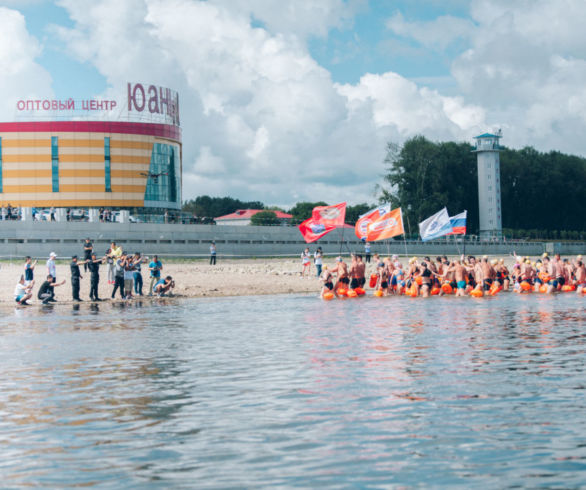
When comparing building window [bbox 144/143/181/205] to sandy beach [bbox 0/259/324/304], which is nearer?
sandy beach [bbox 0/259/324/304]

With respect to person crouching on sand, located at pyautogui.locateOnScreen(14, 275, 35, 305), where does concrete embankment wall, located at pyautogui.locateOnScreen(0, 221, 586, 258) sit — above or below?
above

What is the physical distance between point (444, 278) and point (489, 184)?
218 ft

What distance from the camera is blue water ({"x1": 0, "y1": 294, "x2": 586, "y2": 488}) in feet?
23.6

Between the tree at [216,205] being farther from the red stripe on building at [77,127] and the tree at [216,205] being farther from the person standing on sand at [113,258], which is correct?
the person standing on sand at [113,258]

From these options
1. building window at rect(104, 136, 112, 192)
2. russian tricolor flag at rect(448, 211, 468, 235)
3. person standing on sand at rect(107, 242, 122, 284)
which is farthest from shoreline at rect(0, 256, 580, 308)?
building window at rect(104, 136, 112, 192)

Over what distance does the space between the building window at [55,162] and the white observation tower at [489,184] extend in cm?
Answer: 4933

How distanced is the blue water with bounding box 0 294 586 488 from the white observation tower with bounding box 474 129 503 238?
3053 inches

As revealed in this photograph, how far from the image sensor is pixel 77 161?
72750 mm

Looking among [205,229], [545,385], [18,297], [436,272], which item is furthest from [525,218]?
[545,385]

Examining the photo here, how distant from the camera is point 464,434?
27.3 feet

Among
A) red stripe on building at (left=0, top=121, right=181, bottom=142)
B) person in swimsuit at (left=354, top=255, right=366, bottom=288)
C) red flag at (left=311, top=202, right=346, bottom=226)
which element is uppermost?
red stripe on building at (left=0, top=121, right=181, bottom=142)

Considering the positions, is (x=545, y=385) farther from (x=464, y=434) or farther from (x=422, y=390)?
(x=464, y=434)

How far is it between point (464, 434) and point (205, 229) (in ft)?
178

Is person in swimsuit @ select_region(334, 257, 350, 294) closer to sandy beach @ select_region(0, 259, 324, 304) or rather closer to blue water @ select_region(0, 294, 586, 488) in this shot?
sandy beach @ select_region(0, 259, 324, 304)
